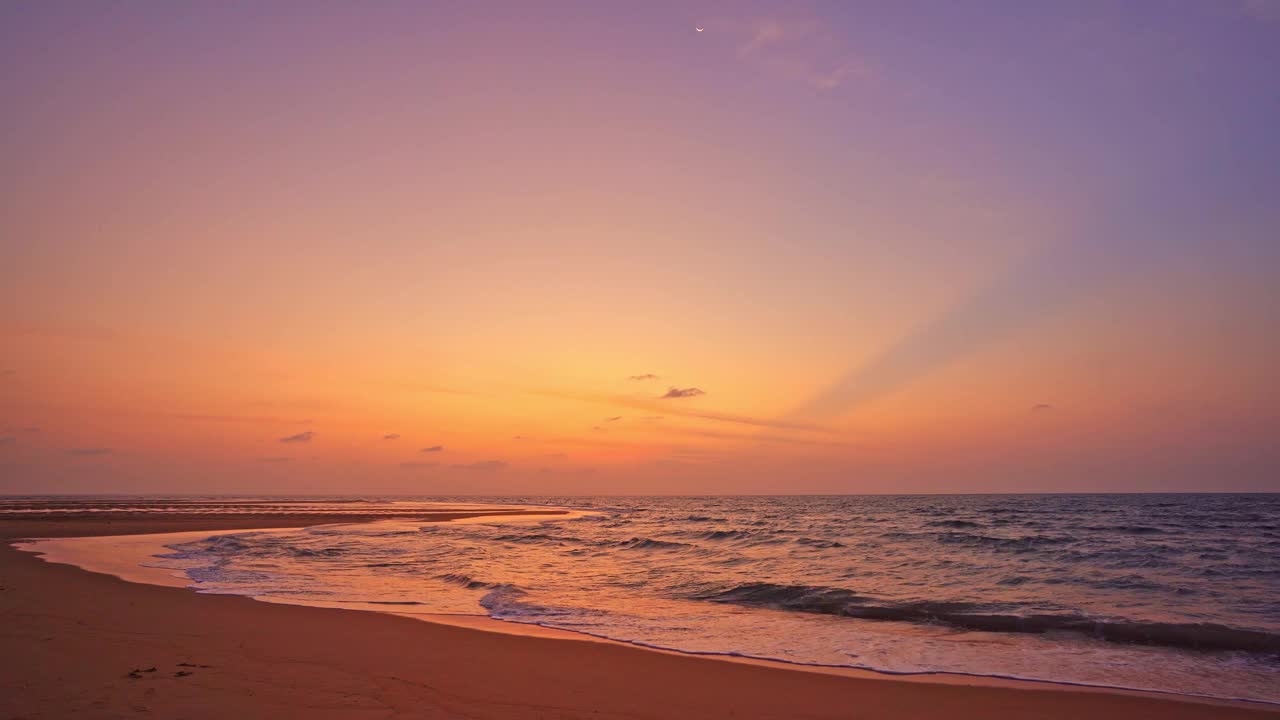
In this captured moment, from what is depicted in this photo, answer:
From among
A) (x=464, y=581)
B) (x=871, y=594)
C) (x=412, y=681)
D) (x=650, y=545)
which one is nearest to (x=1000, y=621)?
(x=871, y=594)

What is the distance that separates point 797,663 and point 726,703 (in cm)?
Result: 293

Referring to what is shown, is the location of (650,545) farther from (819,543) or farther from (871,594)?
(871,594)

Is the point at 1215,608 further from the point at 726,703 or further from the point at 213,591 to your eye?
the point at 213,591

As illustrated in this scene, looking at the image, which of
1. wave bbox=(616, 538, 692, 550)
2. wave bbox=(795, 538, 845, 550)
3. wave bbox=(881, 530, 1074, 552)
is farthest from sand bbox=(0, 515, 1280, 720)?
wave bbox=(881, 530, 1074, 552)

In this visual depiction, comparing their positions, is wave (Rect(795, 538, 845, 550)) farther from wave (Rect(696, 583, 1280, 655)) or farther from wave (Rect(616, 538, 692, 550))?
wave (Rect(696, 583, 1280, 655))

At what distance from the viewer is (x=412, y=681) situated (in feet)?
30.9

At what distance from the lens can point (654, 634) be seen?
14.0 metres

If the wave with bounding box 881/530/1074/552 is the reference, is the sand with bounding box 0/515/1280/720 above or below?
above

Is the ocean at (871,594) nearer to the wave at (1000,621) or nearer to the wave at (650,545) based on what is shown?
the wave at (1000,621)

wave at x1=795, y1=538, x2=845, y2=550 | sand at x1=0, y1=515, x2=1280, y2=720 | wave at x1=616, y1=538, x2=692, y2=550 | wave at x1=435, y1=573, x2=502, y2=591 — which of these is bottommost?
wave at x1=616, y1=538, x2=692, y2=550

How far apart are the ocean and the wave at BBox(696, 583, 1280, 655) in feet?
0.18

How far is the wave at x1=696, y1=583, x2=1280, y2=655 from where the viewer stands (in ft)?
44.2

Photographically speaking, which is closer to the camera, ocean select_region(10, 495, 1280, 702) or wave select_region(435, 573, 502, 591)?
ocean select_region(10, 495, 1280, 702)

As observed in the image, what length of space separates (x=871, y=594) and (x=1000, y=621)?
390 cm
